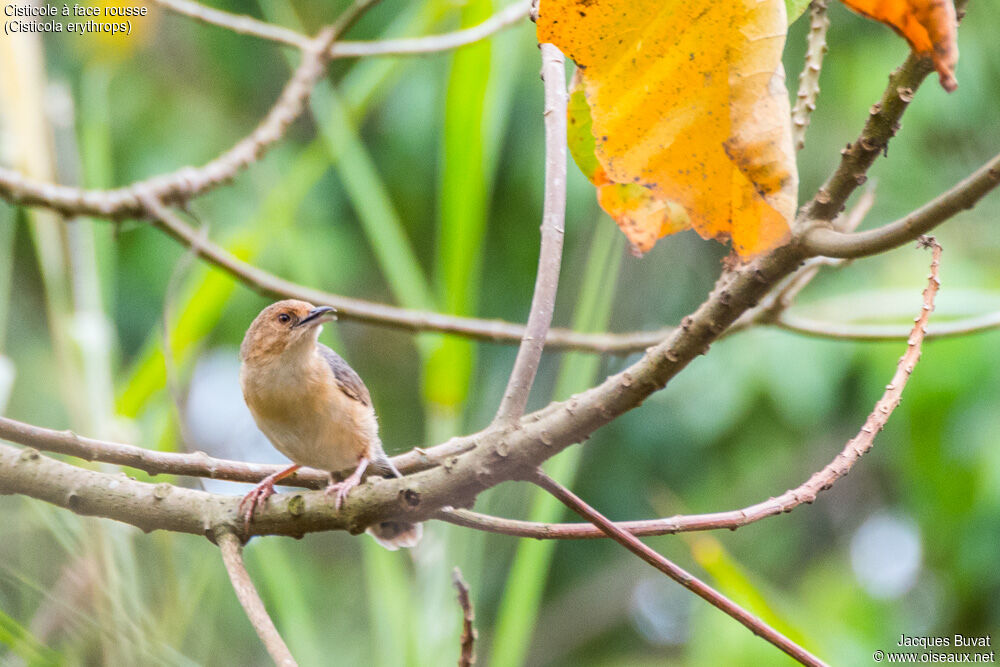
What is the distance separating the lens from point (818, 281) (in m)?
6.37

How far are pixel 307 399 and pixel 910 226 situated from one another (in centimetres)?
210

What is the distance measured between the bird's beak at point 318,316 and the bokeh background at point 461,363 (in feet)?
0.39

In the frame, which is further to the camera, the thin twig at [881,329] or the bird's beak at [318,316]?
the bird's beak at [318,316]

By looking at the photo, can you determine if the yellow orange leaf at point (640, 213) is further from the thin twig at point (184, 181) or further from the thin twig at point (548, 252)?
the thin twig at point (184, 181)

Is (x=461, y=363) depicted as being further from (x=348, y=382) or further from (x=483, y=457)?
(x=483, y=457)

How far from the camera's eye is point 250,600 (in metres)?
1.46

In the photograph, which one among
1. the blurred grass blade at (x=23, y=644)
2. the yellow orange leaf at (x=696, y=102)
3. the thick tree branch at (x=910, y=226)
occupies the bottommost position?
the blurred grass blade at (x=23, y=644)

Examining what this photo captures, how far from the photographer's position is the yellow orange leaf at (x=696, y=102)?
1124 millimetres

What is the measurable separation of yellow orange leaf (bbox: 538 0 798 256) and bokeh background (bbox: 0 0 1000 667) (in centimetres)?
106

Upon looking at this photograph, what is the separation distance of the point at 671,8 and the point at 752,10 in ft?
0.34

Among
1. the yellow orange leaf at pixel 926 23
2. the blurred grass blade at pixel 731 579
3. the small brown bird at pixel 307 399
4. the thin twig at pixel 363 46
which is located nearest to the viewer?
the yellow orange leaf at pixel 926 23

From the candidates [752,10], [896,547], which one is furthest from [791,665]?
[896,547]

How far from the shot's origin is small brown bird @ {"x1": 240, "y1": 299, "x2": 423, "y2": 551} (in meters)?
2.79

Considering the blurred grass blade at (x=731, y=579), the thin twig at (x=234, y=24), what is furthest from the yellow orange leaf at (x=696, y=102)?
the thin twig at (x=234, y=24)
